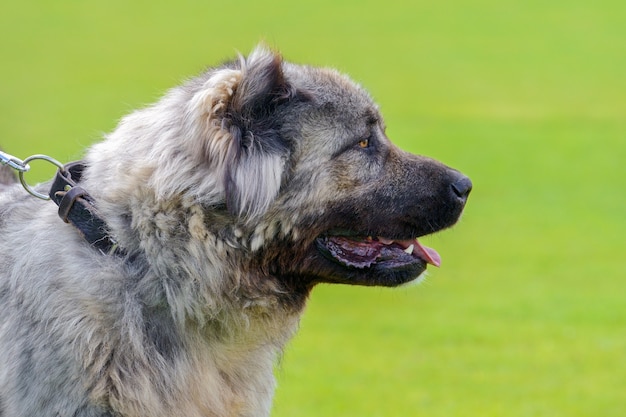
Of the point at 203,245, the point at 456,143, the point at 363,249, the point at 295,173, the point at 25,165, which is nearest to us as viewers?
the point at 203,245

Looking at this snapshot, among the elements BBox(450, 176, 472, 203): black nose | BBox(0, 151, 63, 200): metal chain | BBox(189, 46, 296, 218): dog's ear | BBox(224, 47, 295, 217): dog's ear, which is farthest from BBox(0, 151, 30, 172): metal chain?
BBox(450, 176, 472, 203): black nose

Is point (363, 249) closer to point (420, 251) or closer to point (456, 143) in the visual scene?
point (420, 251)

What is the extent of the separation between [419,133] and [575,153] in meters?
2.94

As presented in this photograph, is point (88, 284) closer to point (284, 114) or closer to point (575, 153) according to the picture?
point (284, 114)

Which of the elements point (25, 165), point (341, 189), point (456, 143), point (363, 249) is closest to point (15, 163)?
point (25, 165)

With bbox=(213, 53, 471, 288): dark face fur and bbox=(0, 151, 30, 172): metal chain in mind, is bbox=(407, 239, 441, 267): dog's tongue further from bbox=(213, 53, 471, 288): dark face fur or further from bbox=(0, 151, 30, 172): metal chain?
bbox=(0, 151, 30, 172): metal chain

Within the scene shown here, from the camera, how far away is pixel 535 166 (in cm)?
1712

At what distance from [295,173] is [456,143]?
567 inches

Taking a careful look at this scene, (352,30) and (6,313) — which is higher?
(352,30)

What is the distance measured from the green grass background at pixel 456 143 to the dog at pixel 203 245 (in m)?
0.64

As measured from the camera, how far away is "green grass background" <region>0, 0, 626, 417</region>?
28.4 feet

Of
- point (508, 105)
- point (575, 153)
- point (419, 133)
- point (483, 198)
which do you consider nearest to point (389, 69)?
point (508, 105)

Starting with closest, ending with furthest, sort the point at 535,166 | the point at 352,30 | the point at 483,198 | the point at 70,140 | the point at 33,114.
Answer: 1. the point at 483,198
2. the point at 535,166
3. the point at 70,140
4. the point at 33,114
5. the point at 352,30

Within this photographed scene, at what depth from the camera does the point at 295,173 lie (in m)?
4.38
